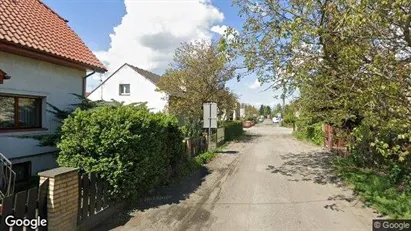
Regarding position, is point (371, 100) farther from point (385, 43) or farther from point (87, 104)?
point (87, 104)

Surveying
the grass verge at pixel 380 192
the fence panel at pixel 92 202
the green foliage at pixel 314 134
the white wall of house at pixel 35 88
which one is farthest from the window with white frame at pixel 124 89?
the fence panel at pixel 92 202

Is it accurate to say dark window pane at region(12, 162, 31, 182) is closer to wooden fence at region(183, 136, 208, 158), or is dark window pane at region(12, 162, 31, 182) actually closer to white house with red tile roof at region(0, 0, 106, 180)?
white house with red tile roof at region(0, 0, 106, 180)

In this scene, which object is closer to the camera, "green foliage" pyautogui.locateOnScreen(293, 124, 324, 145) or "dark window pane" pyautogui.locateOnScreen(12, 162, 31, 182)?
"dark window pane" pyautogui.locateOnScreen(12, 162, 31, 182)

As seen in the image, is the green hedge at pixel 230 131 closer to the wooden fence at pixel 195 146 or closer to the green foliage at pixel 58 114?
the wooden fence at pixel 195 146

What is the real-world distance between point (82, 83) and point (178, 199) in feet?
19.0

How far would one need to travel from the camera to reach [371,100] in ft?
19.3

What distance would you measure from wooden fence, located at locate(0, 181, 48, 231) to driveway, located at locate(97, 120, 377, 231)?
51.0 inches

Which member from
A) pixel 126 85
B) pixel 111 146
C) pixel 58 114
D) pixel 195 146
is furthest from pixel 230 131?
pixel 111 146

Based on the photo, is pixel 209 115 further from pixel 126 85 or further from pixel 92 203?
pixel 126 85

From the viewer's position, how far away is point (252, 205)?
22.8ft

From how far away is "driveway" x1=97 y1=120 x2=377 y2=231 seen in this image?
19.0 feet

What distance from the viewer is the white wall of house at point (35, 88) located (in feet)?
25.1

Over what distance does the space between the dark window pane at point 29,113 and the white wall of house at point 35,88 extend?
18cm

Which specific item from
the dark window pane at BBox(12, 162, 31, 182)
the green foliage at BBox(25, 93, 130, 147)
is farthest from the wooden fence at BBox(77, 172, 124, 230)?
the dark window pane at BBox(12, 162, 31, 182)
